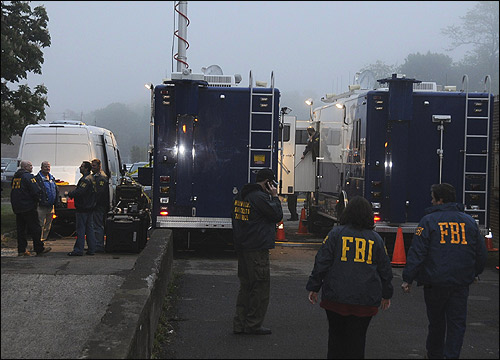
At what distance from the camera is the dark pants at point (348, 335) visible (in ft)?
18.4

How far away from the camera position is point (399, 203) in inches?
554

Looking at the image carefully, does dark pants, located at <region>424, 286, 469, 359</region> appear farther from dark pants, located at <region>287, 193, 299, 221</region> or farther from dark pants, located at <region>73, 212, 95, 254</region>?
dark pants, located at <region>287, 193, 299, 221</region>

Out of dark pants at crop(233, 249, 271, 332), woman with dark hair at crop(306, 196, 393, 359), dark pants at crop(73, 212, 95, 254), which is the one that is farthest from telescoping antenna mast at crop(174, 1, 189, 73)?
woman with dark hair at crop(306, 196, 393, 359)

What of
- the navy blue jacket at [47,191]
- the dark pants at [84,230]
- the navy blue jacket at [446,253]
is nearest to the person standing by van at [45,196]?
the navy blue jacket at [47,191]

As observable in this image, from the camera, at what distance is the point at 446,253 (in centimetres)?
647

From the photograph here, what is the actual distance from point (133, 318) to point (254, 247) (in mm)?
2373

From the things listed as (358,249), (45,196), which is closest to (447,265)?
(358,249)

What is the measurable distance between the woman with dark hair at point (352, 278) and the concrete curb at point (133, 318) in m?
1.48

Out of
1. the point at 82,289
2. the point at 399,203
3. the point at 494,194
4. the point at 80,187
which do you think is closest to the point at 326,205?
the point at 399,203

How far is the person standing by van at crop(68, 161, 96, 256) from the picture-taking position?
526 inches

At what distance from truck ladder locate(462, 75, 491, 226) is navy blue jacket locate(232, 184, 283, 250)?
7.01 metres

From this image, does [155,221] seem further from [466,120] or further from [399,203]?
[466,120]

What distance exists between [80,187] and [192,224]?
218 cm

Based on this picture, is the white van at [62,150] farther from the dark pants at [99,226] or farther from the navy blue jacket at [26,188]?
the navy blue jacket at [26,188]
